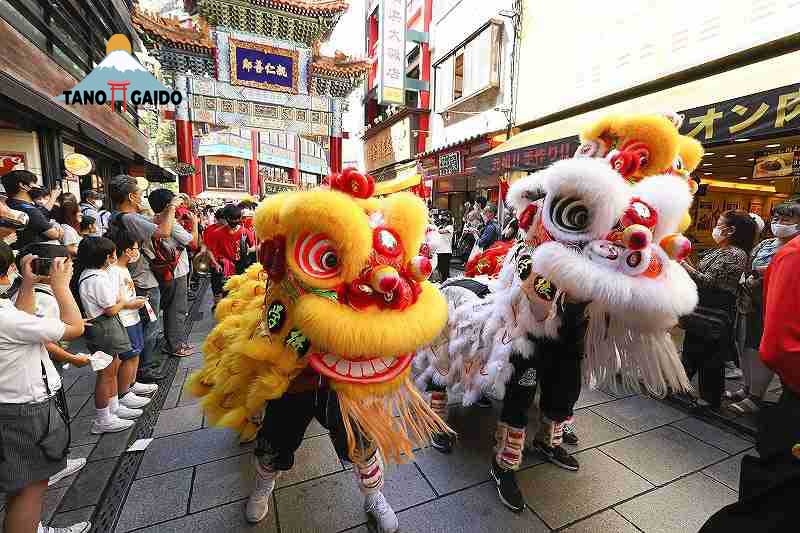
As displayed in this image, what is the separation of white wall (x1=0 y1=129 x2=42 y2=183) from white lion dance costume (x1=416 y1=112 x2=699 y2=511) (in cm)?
756

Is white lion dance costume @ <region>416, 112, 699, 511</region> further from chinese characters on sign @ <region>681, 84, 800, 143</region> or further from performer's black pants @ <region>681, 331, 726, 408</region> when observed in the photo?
chinese characters on sign @ <region>681, 84, 800, 143</region>

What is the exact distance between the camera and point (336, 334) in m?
1.23

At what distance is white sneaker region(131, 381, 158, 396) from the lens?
3.04 metres

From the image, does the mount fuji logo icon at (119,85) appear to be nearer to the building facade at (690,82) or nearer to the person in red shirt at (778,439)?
the building facade at (690,82)

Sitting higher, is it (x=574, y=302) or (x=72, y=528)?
(x=574, y=302)

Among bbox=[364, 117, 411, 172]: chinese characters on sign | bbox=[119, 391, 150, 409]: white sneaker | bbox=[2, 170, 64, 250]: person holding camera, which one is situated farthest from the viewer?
bbox=[364, 117, 411, 172]: chinese characters on sign

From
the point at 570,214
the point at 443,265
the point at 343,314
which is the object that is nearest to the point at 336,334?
the point at 343,314

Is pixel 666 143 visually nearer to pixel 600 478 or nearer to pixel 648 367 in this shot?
pixel 648 367

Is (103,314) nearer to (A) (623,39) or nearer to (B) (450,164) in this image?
(A) (623,39)

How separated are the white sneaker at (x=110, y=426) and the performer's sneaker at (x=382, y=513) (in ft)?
6.27

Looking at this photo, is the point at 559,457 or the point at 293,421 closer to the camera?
the point at 293,421

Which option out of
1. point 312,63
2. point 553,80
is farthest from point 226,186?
point 553,80

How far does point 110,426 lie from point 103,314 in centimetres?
77

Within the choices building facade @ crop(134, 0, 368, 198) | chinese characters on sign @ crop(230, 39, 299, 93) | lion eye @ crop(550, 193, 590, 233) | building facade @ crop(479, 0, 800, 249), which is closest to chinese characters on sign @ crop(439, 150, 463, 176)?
building facade @ crop(479, 0, 800, 249)
